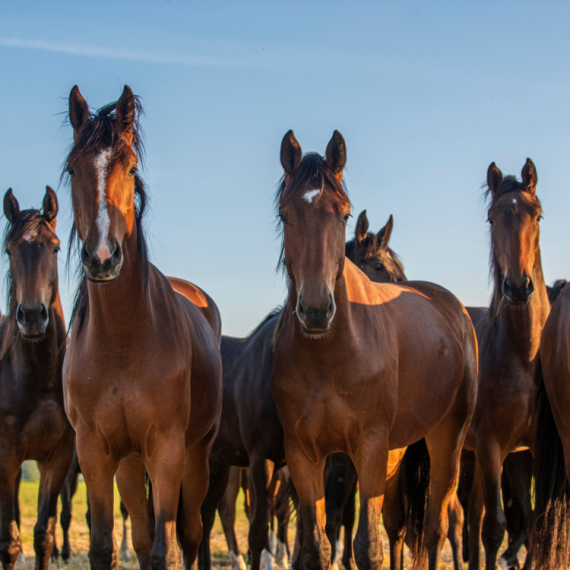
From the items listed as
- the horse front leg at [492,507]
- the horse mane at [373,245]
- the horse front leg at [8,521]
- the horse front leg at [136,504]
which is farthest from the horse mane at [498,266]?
the horse front leg at [8,521]

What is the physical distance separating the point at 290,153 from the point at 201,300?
216cm

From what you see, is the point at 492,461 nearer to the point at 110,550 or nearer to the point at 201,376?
the point at 201,376

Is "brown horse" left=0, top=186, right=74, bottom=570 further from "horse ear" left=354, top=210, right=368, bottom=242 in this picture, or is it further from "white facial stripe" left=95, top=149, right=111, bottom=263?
"horse ear" left=354, top=210, right=368, bottom=242

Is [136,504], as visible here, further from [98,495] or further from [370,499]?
[370,499]

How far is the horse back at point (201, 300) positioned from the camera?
6.59 m

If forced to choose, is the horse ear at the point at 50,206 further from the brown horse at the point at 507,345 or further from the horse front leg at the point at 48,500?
the brown horse at the point at 507,345

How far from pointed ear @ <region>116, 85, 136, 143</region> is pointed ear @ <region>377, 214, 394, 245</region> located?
5.82 metres

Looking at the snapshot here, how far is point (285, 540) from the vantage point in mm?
9953

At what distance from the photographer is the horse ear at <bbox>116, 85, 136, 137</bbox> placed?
178 inches

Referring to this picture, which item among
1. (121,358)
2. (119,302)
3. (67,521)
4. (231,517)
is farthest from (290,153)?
(67,521)

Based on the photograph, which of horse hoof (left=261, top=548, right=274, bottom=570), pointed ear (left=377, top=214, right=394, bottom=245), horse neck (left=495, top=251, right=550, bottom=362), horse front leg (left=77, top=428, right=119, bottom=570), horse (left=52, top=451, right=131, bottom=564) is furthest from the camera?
pointed ear (left=377, top=214, right=394, bottom=245)

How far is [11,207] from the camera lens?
6.82 meters

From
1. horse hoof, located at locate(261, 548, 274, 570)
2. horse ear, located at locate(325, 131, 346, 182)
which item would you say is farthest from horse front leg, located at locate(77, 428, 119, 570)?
horse hoof, located at locate(261, 548, 274, 570)

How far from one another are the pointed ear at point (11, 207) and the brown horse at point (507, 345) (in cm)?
449
